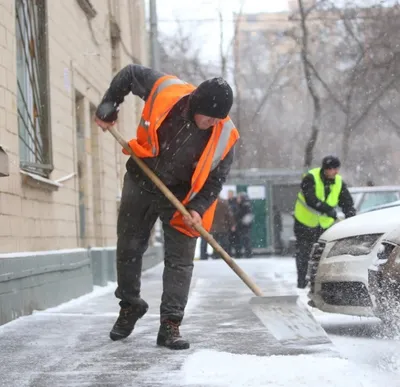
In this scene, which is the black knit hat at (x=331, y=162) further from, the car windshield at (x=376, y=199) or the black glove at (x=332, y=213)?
the car windshield at (x=376, y=199)

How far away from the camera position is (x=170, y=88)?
18.1ft

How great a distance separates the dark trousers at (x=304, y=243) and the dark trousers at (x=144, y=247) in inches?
201

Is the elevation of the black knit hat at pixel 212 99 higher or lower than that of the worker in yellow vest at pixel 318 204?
higher

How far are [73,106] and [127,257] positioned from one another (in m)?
5.50

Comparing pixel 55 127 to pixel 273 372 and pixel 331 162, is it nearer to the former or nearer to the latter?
pixel 331 162

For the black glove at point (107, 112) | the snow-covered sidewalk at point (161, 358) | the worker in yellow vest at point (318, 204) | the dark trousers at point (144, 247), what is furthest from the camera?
the worker in yellow vest at point (318, 204)

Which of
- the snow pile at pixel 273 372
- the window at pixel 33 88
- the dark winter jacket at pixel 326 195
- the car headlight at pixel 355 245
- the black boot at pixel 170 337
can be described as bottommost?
the snow pile at pixel 273 372

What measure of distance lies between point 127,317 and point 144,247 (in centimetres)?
43

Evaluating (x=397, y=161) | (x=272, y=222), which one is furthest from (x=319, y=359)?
(x=397, y=161)

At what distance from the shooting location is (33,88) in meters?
9.10

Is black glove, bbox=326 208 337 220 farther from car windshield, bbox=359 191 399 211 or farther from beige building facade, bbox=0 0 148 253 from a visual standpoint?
car windshield, bbox=359 191 399 211

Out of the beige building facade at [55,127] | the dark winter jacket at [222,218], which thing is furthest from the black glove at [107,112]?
the dark winter jacket at [222,218]

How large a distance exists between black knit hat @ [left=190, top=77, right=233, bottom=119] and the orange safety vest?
8.2 inches

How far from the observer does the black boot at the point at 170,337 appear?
5.37m
